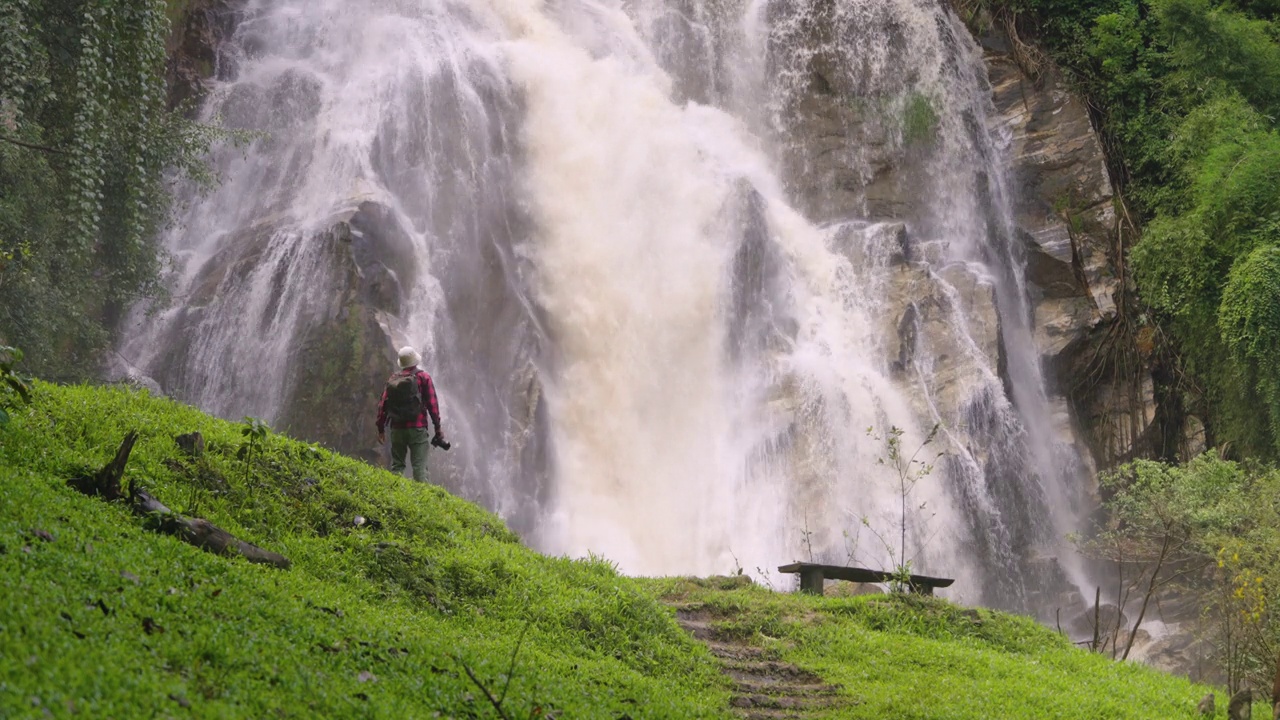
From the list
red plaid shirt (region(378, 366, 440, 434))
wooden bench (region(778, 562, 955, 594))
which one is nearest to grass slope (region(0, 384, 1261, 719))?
wooden bench (region(778, 562, 955, 594))

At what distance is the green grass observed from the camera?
8172 millimetres

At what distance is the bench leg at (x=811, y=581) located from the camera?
1218 centimetres

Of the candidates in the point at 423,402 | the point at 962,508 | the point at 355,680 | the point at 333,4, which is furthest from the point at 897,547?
the point at 333,4

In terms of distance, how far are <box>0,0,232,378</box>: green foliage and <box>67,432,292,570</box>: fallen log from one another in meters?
6.76

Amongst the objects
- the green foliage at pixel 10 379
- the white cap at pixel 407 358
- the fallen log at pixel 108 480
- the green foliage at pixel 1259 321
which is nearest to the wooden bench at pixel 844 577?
the white cap at pixel 407 358

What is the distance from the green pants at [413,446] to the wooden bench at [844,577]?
431 cm

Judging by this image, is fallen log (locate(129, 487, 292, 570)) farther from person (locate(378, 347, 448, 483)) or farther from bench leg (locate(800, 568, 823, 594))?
bench leg (locate(800, 568, 823, 594))

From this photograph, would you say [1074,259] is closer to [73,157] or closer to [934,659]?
[934,659]

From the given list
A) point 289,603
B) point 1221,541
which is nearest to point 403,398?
point 289,603

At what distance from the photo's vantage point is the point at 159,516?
6230 millimetres

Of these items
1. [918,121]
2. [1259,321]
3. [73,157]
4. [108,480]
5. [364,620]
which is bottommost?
[364,620]

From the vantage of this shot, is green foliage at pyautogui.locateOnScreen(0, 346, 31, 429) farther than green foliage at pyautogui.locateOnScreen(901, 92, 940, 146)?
No

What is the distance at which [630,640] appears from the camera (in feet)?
26.3

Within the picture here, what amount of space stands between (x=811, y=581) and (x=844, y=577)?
0.38m
